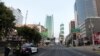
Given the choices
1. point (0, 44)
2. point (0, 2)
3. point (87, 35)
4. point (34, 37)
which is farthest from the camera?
point (87, 35)

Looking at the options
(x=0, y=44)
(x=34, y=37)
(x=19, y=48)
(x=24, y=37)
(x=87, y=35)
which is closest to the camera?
(x=19, y=48)

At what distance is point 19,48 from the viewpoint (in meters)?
37.0

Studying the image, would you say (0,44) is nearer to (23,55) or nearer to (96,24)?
(23,55)

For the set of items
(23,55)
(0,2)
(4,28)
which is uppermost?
(0,2)

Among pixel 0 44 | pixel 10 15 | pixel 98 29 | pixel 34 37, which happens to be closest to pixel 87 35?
pixel 98 29

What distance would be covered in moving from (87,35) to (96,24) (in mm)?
13752

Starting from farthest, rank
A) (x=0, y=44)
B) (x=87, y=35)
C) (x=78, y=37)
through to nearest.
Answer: (x=78, y=37) < (x=87, y=35) < (x=0, y=44)

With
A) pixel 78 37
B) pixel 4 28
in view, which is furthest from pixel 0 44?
pixel 78 37

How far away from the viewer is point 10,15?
47.1 metres

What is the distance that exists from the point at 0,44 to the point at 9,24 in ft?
59.4

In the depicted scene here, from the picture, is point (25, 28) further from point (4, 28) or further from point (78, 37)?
point (78, 37)

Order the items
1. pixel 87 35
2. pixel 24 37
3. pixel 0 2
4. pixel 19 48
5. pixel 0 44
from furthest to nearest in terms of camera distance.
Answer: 1. pixel 87 35
2. pixel 24 37
3. pixel 0 44
4. pixel 0 2
5. pixel 19 48

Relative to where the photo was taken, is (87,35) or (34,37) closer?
(34,37)

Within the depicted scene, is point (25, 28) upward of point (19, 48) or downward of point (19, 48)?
upward
